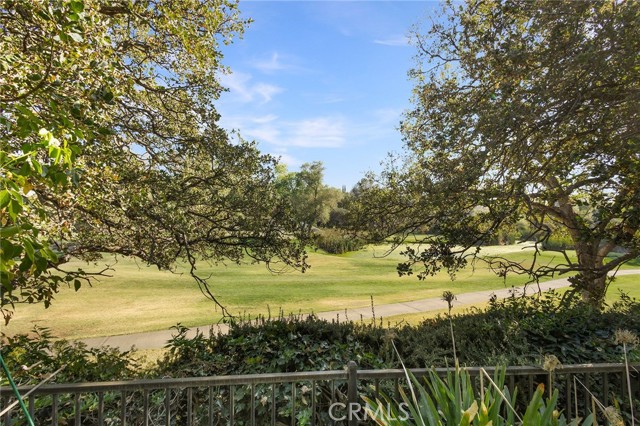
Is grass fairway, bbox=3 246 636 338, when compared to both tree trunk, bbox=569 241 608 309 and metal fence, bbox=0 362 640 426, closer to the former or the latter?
tree trunk, bbox=569 241 608 309

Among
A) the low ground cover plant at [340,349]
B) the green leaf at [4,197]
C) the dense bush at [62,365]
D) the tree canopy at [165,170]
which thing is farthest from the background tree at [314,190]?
the green leaf at [4,197]

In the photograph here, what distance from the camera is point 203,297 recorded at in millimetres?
16188

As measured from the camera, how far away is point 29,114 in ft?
6.37

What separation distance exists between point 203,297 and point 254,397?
14.3m

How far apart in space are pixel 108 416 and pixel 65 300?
578 inches

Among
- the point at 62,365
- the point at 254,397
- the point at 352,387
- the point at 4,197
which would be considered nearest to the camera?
the point at 4,197

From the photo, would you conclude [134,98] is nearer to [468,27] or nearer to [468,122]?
[468,122]

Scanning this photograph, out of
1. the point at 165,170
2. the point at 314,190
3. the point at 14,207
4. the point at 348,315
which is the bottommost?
the point at 348,315

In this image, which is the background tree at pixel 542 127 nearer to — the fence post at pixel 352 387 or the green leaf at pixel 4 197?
the fence post at pixel 352 387

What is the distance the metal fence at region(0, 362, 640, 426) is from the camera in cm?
256

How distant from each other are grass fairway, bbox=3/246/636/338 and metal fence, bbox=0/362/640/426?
193 inches

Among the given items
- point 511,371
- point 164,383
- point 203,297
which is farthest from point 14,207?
point 203,297

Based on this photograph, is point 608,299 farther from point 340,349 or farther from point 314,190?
point 314,190

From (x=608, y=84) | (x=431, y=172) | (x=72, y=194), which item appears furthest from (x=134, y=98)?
(x=608, y=84)
